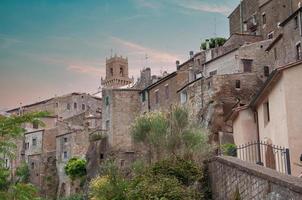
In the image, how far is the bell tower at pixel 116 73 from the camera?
136875mm

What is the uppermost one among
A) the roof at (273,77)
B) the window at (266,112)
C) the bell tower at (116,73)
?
the bell tower at (116,73)

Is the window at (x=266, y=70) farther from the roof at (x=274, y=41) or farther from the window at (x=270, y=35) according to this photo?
the window at (x=270, y=35)

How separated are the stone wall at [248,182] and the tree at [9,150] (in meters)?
5.89

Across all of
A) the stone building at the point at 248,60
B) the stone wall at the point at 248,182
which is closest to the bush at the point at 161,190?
the stone wall at the point at 248,182

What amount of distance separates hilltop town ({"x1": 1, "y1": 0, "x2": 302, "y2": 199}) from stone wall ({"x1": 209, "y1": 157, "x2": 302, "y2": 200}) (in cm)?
43

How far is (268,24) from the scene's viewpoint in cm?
5225

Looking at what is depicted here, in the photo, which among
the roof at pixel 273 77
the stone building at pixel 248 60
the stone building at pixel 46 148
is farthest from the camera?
the stone building at pixel 46 148

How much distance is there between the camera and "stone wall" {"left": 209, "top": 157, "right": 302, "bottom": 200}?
1231 cm

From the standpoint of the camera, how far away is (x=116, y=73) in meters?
138

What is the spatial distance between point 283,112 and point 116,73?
116 metres

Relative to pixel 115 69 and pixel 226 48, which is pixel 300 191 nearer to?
pixel 226 48

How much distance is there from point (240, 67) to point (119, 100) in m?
17.7

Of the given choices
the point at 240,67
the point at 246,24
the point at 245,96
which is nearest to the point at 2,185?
the point at 245,96

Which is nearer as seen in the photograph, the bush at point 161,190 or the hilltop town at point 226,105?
the bush at point 161,190
